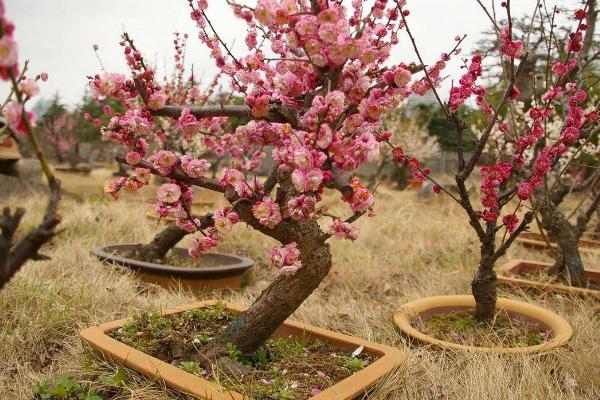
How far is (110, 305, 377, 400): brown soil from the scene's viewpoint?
1624mm

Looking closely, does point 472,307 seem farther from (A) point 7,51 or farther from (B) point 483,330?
(A) point 7,51

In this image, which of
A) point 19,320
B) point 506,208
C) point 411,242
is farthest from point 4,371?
point 506,208

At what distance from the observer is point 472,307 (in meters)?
2.65

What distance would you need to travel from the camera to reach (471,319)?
2.47 metres

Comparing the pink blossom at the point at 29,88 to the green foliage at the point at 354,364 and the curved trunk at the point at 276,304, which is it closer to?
the curved trunk at the point at 276,304

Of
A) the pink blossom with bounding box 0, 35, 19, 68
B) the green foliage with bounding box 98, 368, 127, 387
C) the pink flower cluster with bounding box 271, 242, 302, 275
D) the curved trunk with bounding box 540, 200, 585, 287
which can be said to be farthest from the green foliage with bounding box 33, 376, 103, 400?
the curved trunk with bounding box 540, 200, 585, 287

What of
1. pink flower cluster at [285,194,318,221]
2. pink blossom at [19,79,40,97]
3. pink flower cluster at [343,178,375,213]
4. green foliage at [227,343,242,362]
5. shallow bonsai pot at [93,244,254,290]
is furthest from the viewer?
shallow bonsai pot at [93,244,254,290]

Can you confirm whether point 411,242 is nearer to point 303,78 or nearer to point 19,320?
point 19,320

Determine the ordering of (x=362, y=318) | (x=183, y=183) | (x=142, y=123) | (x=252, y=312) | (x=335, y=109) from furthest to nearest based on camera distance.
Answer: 1. (x=362, y=318)
2. (x=252, y=312)
3. (x=183, y=183)
4. (x=142, y=123)
5. (x=335, y=109)

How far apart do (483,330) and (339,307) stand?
0.80 meters

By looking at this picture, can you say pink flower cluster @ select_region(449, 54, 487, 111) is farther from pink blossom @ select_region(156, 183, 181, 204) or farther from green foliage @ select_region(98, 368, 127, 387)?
green foliage @ select_region(98, 368, 127, 387)

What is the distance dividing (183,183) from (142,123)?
203 mm

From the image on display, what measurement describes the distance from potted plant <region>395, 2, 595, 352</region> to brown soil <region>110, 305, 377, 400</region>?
0.49 meters

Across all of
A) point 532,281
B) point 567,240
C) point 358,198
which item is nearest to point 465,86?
point 358,198
